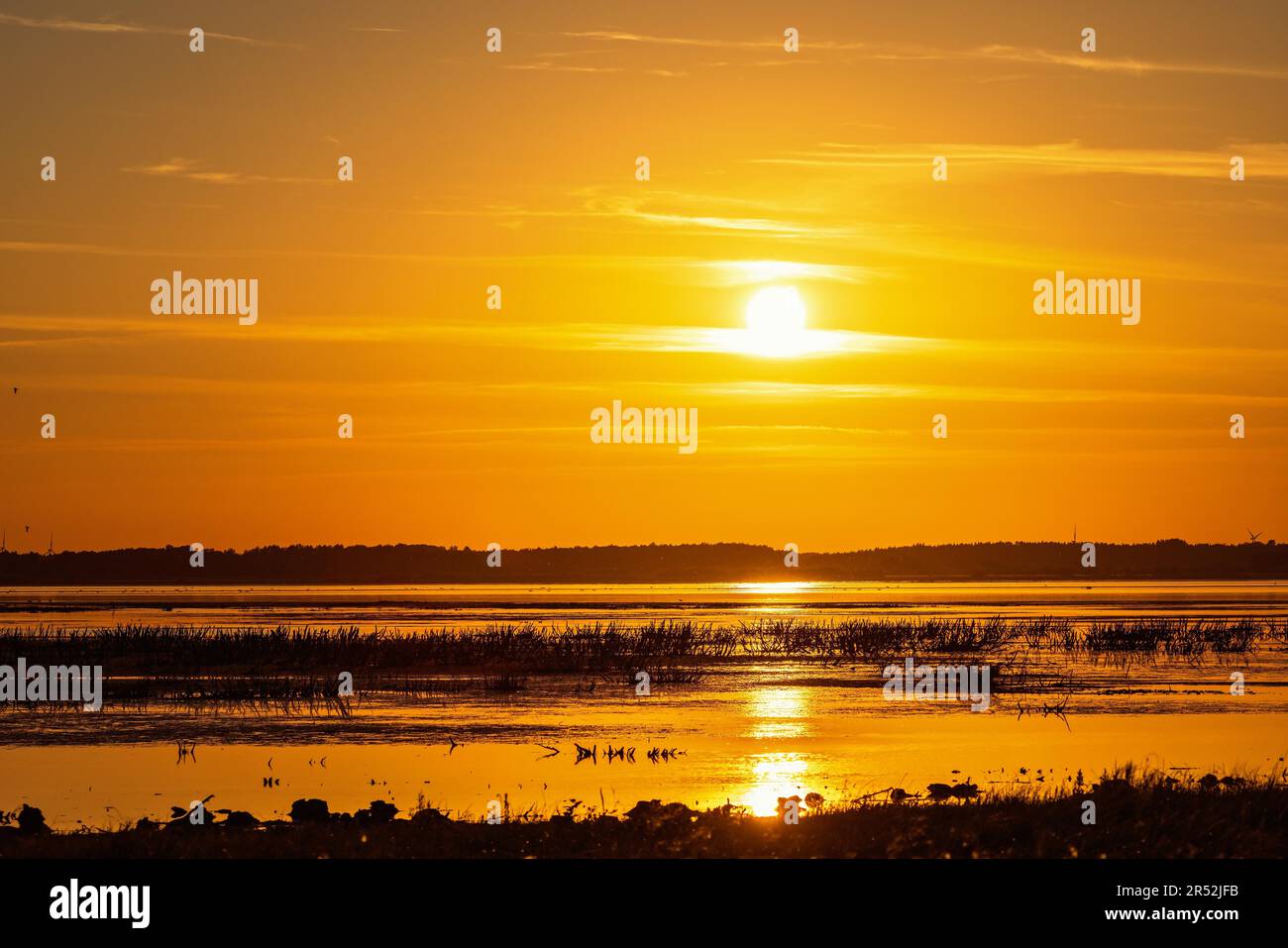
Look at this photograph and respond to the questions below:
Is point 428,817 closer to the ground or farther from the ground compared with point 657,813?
closer to the ground

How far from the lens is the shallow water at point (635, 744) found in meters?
29.5

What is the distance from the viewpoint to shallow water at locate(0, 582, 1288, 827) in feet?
96.6

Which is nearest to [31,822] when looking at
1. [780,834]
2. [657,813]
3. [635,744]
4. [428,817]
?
[428,817]

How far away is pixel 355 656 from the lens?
61.6 meters

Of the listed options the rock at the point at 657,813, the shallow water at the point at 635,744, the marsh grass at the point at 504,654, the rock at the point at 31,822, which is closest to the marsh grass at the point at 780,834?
the rock at the point at 657,813

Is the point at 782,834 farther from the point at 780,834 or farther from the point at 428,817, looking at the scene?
the point at 428,817

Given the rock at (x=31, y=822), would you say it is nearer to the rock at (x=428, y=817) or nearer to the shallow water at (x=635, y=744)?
the shallow water at (x=635, y=744)

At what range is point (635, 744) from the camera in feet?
121

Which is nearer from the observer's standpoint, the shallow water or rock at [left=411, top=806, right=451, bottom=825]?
rock at [left=411, top=806, right=451, bottom=825]

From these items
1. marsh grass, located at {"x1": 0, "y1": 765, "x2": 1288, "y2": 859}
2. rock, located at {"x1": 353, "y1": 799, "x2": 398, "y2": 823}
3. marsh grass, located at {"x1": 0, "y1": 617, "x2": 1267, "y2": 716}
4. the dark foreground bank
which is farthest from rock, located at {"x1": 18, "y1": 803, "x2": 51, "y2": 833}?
marsh grass, located at {"x1": 0, "y1": 617, "x2": 1267, "y2": 716}

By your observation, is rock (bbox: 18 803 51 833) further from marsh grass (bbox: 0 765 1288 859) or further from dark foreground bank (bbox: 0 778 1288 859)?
marsh grass (bbox: 0 765 1288 859)

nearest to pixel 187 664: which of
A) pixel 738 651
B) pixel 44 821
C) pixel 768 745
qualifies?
pixel 738 651
